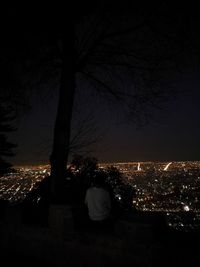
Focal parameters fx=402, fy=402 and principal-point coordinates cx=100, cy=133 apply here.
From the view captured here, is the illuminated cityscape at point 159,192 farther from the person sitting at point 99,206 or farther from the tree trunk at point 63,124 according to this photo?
the tree trunk at point 63,124

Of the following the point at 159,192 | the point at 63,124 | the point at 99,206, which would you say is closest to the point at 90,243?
the point at 99,206

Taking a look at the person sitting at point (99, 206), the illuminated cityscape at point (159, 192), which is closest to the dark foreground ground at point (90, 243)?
the person sitting at point (99, 206)

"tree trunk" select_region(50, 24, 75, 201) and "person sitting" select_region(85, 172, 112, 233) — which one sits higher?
"tree trunk" select_region(50, 24, 75, 201)

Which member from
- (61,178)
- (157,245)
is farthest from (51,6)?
(157,245)

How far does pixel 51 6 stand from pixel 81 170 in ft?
24.4

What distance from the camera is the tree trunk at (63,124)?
1254 cm

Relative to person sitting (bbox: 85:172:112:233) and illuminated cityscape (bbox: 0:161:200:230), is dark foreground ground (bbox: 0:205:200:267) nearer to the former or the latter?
person sitting (bbox: 85:172:112:233)

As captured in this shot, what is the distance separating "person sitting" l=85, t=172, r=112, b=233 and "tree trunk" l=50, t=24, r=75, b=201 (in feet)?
A: 14.5

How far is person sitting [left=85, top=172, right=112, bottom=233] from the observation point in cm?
809

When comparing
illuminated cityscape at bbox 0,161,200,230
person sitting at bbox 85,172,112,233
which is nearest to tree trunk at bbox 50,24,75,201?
illuminated cityscape at bbox 0,161,200,230

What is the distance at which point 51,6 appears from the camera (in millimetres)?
10930

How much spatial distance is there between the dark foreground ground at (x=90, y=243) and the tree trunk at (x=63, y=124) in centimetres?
265

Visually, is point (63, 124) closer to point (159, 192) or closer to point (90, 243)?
point (90, 243)

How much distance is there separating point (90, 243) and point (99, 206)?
760mm
